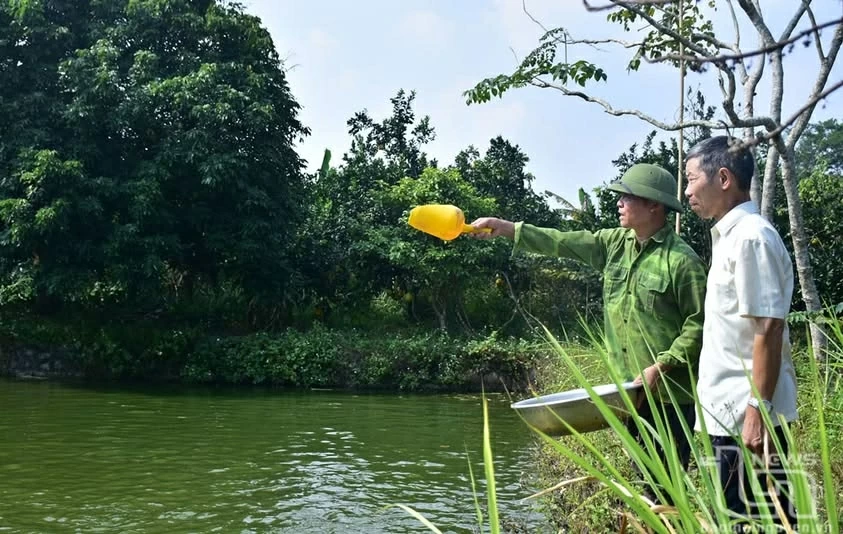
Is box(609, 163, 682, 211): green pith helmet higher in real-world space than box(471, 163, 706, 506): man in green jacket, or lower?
higher

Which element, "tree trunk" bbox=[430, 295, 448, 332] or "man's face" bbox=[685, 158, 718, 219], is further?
"tree trunk" bbox=[430, 295, 448, 332]

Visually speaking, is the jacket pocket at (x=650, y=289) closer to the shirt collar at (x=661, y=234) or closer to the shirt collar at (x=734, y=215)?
the shirt collar at (x=661, y=234)

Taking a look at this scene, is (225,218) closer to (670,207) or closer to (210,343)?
(210,343)

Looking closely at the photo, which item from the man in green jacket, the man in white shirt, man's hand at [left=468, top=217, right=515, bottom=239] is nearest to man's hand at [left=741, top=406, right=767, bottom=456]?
the man in white shirt

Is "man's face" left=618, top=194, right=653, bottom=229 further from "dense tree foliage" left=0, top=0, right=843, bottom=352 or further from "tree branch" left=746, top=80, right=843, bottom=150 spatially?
"dense tree foliage" left=0, top=0, right=843, bottom=352

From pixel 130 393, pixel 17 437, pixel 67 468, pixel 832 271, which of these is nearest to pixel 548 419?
pixel 67 468

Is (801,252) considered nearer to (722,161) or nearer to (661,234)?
(661,234)

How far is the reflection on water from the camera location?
530cm

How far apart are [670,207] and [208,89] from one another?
39.6 feet

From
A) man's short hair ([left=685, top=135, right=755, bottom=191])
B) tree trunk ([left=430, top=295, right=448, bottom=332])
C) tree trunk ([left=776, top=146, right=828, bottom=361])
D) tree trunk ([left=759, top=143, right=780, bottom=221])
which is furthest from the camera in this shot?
tree trunk ([left=430, top=295, right=448, bottom=332])

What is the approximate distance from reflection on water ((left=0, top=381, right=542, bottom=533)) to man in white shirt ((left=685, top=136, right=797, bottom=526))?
87.8 inches

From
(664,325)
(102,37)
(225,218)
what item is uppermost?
(102,37)

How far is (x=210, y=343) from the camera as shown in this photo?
47.7 feet

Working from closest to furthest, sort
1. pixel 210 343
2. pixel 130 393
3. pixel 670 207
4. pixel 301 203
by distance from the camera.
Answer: pixel 670 207 → pixel 130 393 → pixel 210 343 → pixel 301 203
